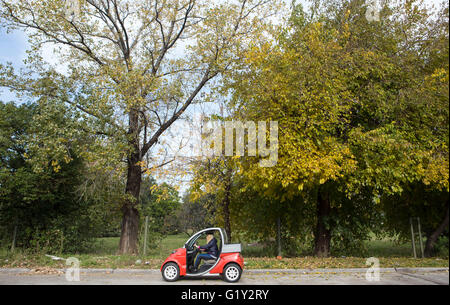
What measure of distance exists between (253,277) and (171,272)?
2.25 metres

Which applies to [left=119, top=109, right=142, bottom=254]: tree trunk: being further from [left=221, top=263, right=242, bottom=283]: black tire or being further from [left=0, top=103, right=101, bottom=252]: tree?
[left=221, top=263, right=242, bottom=283]: black tire

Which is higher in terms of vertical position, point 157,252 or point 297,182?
point 297,182

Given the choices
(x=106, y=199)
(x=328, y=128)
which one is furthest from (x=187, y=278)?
(x=106, y=199)

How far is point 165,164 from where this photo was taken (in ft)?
47.2

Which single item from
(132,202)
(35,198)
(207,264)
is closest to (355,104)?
(207,264)

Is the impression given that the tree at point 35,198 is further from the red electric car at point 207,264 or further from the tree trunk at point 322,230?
the tree trunk at point 322,230

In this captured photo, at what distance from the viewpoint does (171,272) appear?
25.9 feet

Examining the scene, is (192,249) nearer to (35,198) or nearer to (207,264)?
(207,264)

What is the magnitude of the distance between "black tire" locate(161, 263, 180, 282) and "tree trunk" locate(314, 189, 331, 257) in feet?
25.1

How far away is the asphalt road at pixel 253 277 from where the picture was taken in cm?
771

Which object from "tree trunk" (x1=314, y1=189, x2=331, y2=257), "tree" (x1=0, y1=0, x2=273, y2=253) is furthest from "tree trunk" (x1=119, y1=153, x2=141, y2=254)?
"tree trunk" (x1=314, y1=189, x2=331, y2=257)

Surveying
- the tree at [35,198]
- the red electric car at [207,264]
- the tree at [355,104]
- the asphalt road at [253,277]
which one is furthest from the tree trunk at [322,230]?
the tree at [35,198]

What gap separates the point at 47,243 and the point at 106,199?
300cm

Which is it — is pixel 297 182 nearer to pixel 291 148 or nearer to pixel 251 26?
pixel 291 148
